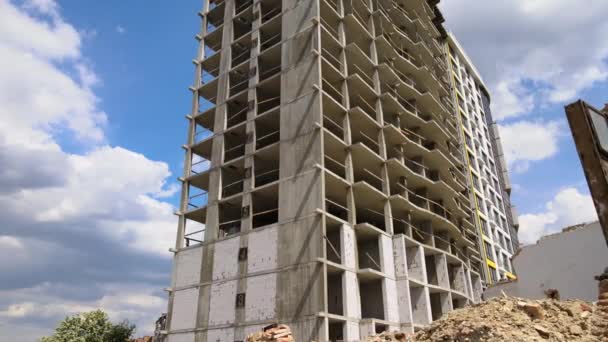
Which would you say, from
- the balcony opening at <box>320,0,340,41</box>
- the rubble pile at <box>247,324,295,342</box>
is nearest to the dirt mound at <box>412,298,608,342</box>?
the rubble pile at <box>247,324,295,342</box>

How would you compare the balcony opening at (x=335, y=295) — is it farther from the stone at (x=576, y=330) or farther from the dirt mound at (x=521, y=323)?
the stone at (x=576, y=330)

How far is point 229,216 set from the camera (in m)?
34.9

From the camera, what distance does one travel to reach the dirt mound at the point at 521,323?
1041cm

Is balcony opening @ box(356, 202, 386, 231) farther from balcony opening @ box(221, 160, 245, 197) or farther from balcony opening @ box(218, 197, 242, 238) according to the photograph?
balcony opening @ box(221, 160, 245, 197)

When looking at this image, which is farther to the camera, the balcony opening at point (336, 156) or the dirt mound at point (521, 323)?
the balcony opening at point (336, 156)

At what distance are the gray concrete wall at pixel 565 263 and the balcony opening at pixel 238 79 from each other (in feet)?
82.4

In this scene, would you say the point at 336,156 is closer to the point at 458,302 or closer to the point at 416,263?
the point at 416,263

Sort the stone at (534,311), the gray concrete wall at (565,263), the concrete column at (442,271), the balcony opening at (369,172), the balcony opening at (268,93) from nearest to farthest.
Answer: the stone at (534,311), the gray concrete wall at (565,263), the balcony opening at (369,172), the balcony opening at (268,93), the concrete column at (442,271)

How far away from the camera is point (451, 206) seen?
4266 centimetres

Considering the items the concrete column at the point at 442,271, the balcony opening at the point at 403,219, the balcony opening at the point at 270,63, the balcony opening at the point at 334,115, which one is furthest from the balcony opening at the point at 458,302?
the balcony opening at the point at 270,63

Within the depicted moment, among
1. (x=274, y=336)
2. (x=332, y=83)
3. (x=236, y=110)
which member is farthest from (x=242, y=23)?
(x=274, y=336)

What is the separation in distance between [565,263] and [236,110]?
85.7 ft

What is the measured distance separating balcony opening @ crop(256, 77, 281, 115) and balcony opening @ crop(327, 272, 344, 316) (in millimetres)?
14064

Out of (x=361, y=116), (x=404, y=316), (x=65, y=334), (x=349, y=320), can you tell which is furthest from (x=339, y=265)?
(x=65, y=334)
